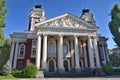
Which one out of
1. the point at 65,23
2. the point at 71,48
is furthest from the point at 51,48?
the point at 65,23

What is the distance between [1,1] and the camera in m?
20.3

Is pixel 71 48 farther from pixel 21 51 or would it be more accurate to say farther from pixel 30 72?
pixel 30 72

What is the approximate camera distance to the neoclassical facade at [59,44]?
30047mm

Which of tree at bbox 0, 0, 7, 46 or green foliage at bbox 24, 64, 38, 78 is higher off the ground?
tree at bbox 0, 0, 7, 46

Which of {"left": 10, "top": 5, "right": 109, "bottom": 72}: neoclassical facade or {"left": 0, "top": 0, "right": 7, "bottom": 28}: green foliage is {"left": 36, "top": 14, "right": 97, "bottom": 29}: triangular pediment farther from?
{"left": 0, "top": 0, "right": 7, "bottom": 28}: green foliage

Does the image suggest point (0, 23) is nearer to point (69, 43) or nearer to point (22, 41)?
point (22, 41)

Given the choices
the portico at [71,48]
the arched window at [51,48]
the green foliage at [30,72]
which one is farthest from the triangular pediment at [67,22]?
the green foliage at [30,72]

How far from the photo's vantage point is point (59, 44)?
1171 inches

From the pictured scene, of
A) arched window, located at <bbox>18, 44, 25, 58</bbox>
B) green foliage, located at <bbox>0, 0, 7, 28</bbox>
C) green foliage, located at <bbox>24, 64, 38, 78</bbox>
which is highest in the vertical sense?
green foliage, located at <bbox>0, 0, 7, 28</bbox>

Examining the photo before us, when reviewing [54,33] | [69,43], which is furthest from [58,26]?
[69,43]

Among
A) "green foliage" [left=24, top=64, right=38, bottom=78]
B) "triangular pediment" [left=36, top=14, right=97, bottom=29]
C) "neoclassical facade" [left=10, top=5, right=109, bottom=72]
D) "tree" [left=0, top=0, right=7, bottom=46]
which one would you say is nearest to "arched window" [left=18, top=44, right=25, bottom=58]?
"neoclassical facade" [left=10, top=5, right=109, bottom=72]

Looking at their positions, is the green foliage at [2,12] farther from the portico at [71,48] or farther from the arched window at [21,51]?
the arched window at [21,51]

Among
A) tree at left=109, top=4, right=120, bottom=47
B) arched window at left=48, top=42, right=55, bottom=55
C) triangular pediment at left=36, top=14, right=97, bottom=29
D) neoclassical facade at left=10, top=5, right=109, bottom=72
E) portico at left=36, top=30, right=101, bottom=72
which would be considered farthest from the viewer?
arched window at left=48, top=42, right=55, bottom=55

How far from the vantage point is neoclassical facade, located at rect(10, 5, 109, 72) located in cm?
3005
